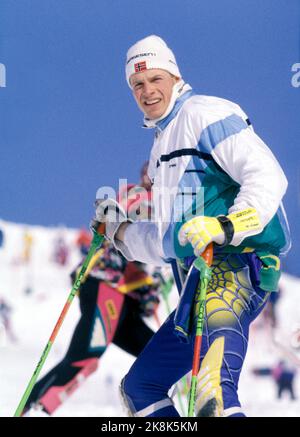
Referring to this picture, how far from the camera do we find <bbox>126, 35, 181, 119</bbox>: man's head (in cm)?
233

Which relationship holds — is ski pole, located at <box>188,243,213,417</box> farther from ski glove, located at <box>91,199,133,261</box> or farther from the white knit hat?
the white knit hat

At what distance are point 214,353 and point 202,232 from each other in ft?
1.02

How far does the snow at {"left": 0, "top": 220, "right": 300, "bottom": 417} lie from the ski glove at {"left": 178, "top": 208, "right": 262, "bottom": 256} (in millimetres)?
2047

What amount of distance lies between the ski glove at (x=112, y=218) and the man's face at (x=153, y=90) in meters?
0.35

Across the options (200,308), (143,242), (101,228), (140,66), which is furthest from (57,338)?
(200,308)

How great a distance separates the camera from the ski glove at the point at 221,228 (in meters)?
1.97

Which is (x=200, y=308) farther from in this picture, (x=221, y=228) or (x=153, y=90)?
(x=153, y=90)

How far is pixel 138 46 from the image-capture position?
2463 mm

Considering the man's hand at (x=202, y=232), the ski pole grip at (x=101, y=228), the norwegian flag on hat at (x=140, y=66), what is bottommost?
the man's hand at (x=202, y=232)

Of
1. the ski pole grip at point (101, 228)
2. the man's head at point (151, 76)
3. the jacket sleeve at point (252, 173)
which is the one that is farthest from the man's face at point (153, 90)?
the ski pole grip at point (101, 228)

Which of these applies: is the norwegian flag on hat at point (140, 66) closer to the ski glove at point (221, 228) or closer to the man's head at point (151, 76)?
the man's head at point (151, 76)

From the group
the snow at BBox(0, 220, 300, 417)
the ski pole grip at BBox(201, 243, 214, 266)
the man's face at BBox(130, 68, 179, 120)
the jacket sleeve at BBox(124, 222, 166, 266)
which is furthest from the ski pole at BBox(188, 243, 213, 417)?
the snow at BBox(0, 220, 300, 417)
